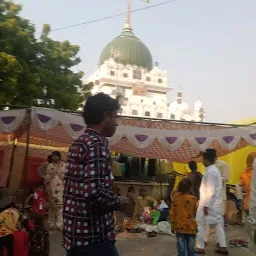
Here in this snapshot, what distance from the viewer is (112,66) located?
49.6 meters

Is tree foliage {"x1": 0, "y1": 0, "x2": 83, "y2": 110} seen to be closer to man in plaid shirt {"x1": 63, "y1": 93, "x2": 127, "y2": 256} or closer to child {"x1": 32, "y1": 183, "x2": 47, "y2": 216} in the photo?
child {"x1": 32, "y1": 183, "x2": 47, "y2": 216}

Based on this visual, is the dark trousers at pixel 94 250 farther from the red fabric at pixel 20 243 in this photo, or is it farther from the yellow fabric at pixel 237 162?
the yellow fabric at pixel 237 162

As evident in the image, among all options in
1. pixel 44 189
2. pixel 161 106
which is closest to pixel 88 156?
pixel 44 189

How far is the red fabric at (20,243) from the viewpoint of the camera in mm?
3373

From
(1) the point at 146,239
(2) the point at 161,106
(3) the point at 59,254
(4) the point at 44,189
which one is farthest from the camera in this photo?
(2) the point at 161,106

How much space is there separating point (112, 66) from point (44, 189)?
44017 mm

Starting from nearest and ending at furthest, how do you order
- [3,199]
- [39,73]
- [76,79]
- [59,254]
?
1. [3,199]
2. [59,254]
3. [39,73]
4. [76,79]

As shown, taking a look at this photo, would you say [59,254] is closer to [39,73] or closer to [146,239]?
[146,239]

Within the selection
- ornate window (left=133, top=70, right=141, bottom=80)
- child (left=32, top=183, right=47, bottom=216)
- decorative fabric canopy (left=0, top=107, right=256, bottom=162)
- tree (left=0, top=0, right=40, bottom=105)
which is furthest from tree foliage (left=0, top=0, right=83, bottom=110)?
ornate window (left=133, top=70, right=141, bottom=80)

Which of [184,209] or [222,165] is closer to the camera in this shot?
[184,209]

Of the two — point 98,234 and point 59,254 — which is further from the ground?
point 98,234

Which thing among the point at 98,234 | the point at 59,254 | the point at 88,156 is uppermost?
the point at 88,156

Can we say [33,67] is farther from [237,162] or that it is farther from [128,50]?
[128,50]

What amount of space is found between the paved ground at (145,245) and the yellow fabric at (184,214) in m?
1.24
